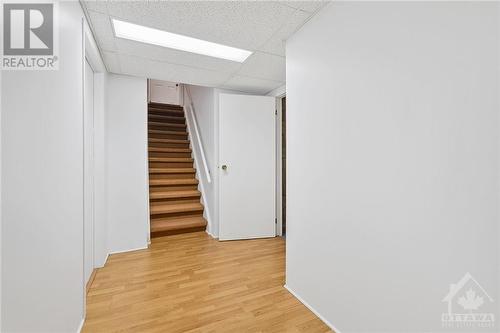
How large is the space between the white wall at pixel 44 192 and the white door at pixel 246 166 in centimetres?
200

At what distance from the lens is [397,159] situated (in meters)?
1.18

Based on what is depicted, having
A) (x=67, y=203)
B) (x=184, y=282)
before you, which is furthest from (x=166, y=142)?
(x=67, y=203)

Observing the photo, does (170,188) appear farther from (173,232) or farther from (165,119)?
(165,119)

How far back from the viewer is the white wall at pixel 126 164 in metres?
2.89

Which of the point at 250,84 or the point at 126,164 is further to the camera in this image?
the point at 250,84

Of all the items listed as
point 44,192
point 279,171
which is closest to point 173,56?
point 44,192

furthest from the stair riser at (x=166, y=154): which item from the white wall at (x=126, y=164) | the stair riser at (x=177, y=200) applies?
the white wall at (x=126, y=164)

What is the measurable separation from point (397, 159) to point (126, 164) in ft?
9.77

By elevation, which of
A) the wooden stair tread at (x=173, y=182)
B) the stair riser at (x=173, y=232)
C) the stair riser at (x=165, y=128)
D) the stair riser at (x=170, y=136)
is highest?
the stair riser at (x=165, y=128)

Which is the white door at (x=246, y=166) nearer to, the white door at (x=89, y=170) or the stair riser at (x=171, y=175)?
the stair riser at (x=171, y=175)

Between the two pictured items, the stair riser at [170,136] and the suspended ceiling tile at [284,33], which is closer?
the suspended ceiling tile at [284,33]

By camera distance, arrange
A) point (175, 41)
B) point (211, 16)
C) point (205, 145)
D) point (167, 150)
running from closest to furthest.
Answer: point (211, 16), point (175, 41), point (205, 145), point (167, 150)

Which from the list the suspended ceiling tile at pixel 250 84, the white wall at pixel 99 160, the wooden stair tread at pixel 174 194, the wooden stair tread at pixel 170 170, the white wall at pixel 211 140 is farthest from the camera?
the wooden stair tread at pixel 170 170

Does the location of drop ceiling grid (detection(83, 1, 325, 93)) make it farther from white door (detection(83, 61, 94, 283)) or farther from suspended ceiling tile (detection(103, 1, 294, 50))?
white door (detection(83, 61, 94, 283))
